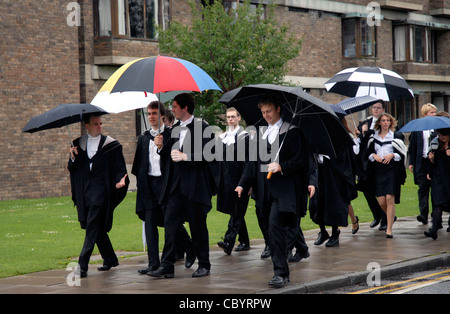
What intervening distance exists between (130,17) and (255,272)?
1794 centimetres

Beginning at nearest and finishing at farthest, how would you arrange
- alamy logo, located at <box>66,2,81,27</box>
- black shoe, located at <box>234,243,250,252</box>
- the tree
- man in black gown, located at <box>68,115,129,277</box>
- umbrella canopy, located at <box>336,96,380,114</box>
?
1. man in black gown, located at <box>68,115,129,277</box>
2. black shoe, located at <box>234,243,250,252</box>
3. umbrella canopy, located at <box>336,96,380,114</box>
4. the tree
5. alamy logo, located at <box>66,2,81,27</box>

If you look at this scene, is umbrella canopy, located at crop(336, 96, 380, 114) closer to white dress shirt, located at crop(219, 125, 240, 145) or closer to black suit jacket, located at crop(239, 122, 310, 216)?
white dress shirt, located at crop(219, 125, 240, 145)

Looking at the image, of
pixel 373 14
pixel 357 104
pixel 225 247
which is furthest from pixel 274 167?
pixel 373 14

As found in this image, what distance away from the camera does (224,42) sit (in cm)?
2191

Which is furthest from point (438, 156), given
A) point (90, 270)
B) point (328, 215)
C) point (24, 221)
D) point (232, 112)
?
point (24, 221)

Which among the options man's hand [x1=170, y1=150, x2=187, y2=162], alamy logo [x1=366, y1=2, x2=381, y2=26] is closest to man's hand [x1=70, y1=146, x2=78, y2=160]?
man's hand [x1=170, y1=150, x2=187, y2=162]

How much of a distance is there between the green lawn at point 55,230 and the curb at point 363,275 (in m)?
3.41

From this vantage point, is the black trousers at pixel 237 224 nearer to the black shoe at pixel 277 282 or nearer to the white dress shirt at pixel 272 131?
the white dress shirt at pixel 272 131

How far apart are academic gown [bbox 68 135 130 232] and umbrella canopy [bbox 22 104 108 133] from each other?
0.42 meters

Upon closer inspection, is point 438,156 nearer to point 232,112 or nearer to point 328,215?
point 328,215

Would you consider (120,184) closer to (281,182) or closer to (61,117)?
(61,117)

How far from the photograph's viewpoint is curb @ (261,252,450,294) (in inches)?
306

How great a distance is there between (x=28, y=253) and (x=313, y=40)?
23.7 m

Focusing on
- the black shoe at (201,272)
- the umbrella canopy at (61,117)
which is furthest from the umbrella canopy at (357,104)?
the umbrella canopy at (61,117)
